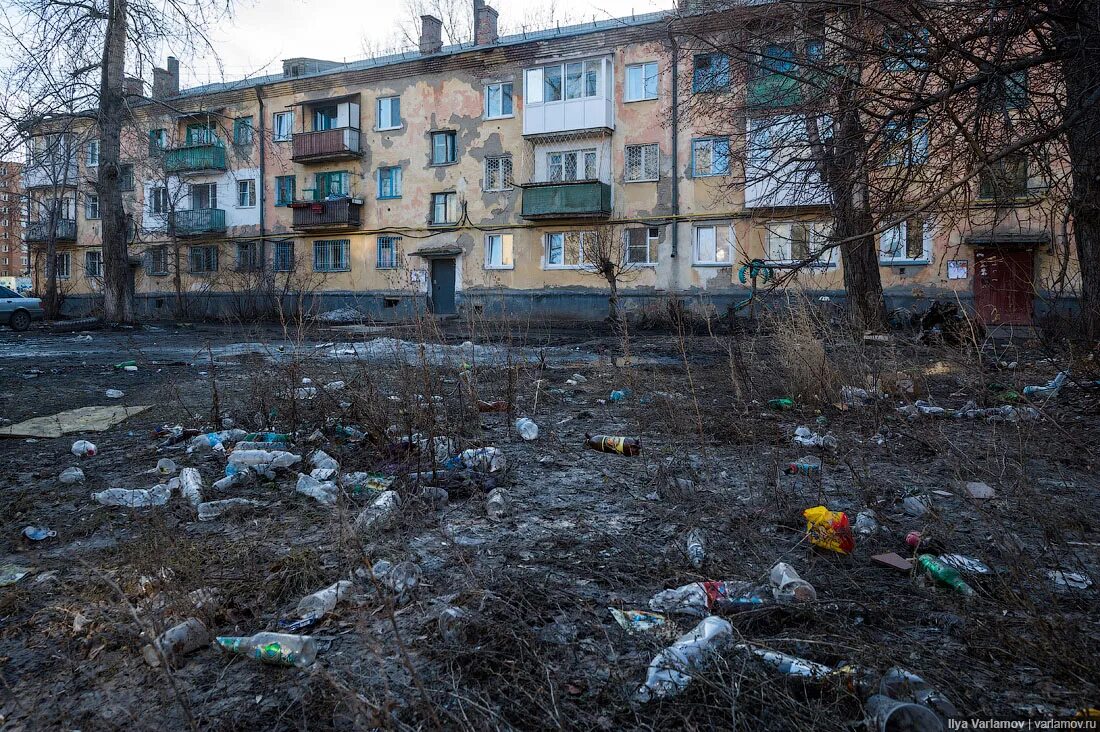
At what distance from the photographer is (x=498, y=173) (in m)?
25.0

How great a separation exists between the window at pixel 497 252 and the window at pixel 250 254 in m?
9.69

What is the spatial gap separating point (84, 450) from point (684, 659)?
13.6 ft

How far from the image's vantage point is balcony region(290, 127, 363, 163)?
26.4m

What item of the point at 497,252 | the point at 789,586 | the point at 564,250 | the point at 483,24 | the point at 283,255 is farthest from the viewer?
the point at 283,255

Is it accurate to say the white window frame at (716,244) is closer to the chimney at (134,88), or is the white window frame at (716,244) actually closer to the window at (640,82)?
the window at (640,82)

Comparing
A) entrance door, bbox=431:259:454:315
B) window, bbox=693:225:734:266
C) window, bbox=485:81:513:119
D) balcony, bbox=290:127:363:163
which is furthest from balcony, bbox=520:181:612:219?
balcony, bbox=290:127:363:163

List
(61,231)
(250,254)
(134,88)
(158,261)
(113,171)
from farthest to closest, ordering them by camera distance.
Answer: (61,231)
(158,261)
(250,254)
(134,88)
(113,171)

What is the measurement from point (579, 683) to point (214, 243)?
32745 mm

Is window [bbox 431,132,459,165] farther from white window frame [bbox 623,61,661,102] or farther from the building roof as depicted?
white window frame [bbox 623,61,661,102]

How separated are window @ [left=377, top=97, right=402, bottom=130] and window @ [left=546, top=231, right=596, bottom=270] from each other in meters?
7.85

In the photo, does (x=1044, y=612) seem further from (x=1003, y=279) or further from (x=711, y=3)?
(x=1003, y=279)

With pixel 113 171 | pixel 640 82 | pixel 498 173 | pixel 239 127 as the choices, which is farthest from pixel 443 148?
pixel 113 171

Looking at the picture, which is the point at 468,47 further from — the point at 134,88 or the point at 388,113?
the point at 134,88

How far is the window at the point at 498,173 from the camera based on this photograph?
24812 mm
